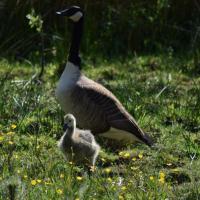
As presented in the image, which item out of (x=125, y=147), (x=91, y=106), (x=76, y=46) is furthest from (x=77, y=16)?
(x=125, y=147)

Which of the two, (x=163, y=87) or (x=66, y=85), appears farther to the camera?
(x=163, y=87)

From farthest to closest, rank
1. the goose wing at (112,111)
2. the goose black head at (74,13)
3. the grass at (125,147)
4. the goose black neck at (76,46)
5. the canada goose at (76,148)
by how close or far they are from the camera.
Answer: the goose black head at (74,13) < the goose black neck at (76,46) < the goose wing at (112,111) < the canada goose at (76,148) < the grass at (125,147)

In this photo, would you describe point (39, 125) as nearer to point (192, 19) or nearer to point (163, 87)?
point (163, 87)

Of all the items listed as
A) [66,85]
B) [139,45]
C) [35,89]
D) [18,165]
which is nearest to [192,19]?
[139,45]

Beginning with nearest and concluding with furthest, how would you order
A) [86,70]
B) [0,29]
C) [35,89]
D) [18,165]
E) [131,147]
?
[18,165], [131,147], [35,89], [86,70], [0,29]

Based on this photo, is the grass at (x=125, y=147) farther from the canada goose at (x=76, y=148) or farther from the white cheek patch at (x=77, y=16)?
the white cheek patch at (x=77, y=16)

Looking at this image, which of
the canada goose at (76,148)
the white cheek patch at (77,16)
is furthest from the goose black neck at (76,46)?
the canada goose at (76,148)

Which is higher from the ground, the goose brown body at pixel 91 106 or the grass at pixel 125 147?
Answer: the goose brown body at pixel 91 106

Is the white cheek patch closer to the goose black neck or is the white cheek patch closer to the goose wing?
the goose black neck

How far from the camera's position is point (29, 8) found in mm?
12125

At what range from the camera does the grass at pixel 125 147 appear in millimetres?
6200

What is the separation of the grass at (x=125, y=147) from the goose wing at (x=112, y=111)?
0.23 m

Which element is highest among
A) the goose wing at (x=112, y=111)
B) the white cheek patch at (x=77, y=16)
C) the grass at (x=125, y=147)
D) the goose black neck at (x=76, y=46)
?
the white cheek patch at (x=77, y=16)

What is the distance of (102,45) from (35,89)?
2.57 m
